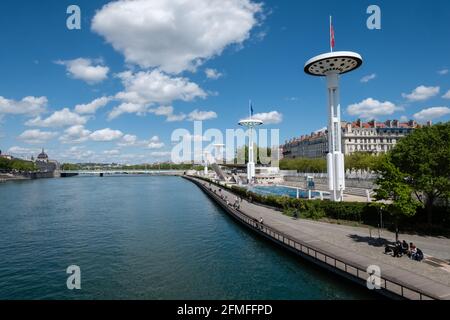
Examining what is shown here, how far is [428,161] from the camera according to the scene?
31062mm

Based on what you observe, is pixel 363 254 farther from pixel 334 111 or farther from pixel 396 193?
pixel 334 111

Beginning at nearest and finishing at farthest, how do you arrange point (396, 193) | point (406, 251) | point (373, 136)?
point (406, 251), point (396, 193), point (373, 136)

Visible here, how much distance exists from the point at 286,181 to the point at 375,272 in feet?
306

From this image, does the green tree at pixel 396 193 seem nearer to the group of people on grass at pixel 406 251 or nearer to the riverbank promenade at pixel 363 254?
the group of people on grass at pixel 406 251

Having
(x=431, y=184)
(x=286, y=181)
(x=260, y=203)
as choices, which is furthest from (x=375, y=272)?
(x=286, y=181)

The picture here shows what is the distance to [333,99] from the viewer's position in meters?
50.6

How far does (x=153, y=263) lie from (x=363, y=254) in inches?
684

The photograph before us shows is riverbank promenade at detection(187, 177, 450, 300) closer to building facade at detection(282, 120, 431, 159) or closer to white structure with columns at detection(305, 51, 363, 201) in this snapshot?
white structure with columns at detection(305, 51, 363, 201)

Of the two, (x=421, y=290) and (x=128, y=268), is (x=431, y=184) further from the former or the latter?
(x=128, y=268)

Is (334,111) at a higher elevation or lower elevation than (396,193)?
higher

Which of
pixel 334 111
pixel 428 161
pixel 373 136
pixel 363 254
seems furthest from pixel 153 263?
pixel 373 136

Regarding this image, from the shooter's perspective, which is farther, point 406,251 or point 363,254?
point 363,254

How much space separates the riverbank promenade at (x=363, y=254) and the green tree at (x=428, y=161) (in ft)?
16.2

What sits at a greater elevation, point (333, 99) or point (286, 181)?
point (333, 99)
